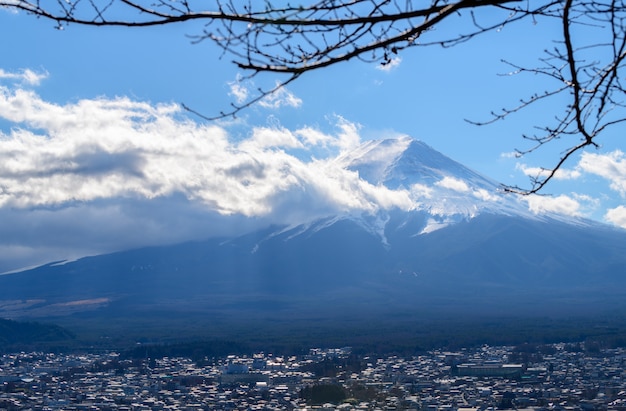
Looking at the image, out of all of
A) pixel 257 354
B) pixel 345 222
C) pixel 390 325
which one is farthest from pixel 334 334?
pixel 345 222

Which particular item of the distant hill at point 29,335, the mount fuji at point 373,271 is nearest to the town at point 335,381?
the distant hill at point 29,335

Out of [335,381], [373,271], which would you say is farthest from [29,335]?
[373,271]

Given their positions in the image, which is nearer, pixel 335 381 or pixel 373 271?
pixel 335 381

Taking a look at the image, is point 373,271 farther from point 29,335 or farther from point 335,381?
point 335,381

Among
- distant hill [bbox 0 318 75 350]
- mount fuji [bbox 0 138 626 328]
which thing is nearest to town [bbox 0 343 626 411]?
distant hill [bbox 0 318 75 350]

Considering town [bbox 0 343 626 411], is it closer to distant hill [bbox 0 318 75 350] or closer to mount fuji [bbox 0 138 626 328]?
distant hill [bbox 0 318 75 350]

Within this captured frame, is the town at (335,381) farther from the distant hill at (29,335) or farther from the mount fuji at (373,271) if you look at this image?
the mount fuji at (373,271)

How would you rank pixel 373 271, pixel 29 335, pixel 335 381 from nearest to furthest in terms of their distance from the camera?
pixel 335 381
pixel 29 335
pixel 373 271
